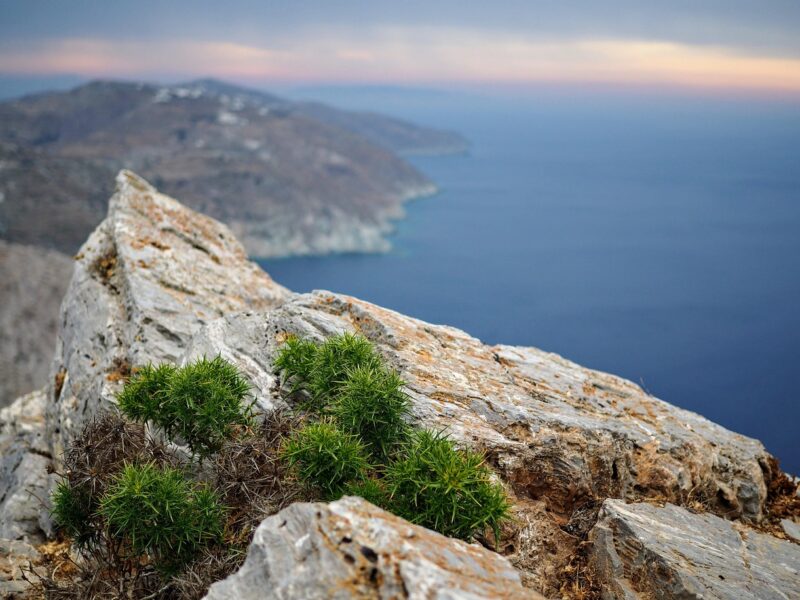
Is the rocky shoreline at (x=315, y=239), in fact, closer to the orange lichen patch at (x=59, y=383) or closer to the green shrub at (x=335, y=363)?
the orange lichen patch at (x=59, y=383)

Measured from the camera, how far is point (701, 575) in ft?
22.4

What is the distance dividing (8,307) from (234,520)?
212ft

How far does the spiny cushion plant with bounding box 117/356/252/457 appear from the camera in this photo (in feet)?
25.0

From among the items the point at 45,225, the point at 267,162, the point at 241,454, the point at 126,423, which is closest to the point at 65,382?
the point at 126,423

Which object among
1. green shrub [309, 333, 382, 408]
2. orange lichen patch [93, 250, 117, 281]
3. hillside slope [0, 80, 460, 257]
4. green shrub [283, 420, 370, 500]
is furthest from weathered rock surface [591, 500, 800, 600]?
hillside slope [0, 80, 460, 257]

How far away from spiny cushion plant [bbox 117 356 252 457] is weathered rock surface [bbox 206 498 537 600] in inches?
108

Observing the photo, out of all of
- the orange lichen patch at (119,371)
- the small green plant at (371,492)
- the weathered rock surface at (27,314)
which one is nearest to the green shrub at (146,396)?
the orange lichen patch at (119,371)

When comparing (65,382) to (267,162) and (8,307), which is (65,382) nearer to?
(8,307)

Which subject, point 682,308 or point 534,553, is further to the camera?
point 682,308

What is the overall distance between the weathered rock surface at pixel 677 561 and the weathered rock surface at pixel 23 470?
802cm

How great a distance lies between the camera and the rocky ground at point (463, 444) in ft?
16.3

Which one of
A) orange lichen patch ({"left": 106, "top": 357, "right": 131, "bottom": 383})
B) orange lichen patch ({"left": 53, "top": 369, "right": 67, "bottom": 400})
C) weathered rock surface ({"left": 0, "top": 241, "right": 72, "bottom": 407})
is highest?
orange lichen patch ({"left": 106, "top": 357, "right": 131, "bottom": 383})

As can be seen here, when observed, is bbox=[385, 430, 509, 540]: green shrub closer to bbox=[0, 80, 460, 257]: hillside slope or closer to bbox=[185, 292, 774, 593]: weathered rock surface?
bbox=[185, 292, 774, 593]: weathered rock surface

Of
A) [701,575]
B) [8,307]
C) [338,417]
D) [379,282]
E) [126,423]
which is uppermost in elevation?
[338,417]
